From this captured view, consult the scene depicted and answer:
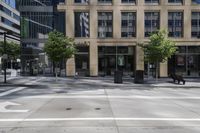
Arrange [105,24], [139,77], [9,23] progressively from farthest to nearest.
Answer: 1. [9,23]
2. [105,24]
3. [139,77]

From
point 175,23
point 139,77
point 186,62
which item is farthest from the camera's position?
point 186,62

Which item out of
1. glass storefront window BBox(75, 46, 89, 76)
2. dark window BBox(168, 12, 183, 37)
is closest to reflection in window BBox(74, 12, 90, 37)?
glass storefront window BBox(75, 46, 89, 76)

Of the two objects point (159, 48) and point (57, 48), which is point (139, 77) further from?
point (57, 48)

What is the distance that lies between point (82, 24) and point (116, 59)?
5.95m

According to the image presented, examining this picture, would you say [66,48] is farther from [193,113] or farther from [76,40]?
[193,113]

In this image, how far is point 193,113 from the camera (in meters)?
16.2

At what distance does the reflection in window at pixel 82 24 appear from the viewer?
49875 mm

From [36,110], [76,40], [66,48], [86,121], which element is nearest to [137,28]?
[76,40]

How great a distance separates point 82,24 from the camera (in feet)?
164

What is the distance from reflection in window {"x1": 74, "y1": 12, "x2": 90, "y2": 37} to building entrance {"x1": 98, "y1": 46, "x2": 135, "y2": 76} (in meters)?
2.60

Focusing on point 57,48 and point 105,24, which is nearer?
point 57,48

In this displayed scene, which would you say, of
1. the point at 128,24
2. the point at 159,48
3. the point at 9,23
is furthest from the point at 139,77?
the point at 9,23

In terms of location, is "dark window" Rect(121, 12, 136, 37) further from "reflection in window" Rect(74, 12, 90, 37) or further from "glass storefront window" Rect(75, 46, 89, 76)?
"glass storefront window" Rect(75, 46, 89, 76)

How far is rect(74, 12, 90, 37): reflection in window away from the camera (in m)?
49.9
